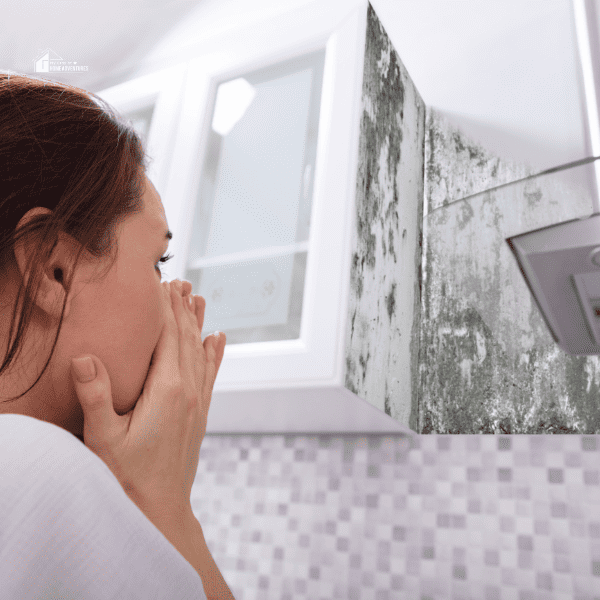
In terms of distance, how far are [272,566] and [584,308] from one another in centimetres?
Answer: 86

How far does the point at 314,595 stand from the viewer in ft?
3.70

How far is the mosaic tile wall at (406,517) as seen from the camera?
3.20 ft

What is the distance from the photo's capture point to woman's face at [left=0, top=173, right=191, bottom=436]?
1.65 ft

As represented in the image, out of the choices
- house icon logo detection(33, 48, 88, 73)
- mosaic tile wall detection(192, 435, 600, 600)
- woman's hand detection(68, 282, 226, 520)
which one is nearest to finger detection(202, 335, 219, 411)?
woman's hand detection(68, 282, 226, 520)

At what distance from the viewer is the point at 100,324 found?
530mm

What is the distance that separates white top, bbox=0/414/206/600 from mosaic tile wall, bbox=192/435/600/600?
0.81 metres

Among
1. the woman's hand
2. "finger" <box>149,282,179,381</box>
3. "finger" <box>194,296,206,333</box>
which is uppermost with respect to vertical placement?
"finger" <box>194,296,206,333</box>

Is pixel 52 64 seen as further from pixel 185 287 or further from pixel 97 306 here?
pixel 97 306

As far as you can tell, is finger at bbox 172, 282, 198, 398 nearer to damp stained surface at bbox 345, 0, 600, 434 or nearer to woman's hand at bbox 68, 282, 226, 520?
woman's hand at bbox 68, 282, 226, 520

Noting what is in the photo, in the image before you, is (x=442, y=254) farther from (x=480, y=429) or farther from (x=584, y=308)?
(x=480, y=429)

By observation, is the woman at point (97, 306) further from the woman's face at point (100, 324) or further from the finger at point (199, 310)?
the finger at point (199, 310)

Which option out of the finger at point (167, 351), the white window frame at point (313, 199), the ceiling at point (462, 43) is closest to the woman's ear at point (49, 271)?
the finger at point (167, 351)

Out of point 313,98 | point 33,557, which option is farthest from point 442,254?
point 33,557

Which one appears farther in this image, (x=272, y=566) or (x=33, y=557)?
(x=272, y=566)
